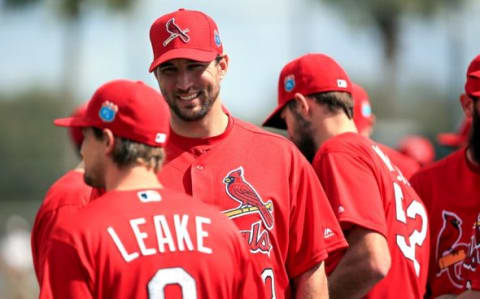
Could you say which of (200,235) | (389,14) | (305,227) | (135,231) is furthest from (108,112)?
(389,14)

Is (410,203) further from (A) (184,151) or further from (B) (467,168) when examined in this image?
(A) (184,151)

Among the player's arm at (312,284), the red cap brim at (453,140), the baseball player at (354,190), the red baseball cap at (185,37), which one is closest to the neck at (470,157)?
the baseball player at (354,190)

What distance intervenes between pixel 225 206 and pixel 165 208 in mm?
699

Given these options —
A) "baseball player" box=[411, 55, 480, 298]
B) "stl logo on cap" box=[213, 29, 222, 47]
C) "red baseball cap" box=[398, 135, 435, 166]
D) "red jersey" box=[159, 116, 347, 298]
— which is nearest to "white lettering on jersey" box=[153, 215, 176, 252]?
"red jersey" box=[159, 116, 347, 298]

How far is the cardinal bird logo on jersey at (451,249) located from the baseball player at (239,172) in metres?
1.07

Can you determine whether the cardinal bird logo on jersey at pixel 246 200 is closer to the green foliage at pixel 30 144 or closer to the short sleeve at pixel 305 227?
the short sleeve at pixel 305 227

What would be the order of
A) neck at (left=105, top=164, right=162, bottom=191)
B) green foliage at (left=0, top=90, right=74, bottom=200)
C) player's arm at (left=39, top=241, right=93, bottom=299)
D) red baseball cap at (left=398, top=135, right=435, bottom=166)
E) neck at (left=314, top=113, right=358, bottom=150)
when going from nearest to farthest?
player's arm at (left=39, top=241, right=93, bottom=299), neck at (left=105, top=164, right=162, bottom=191), neck at (left=314, top=113, right=358, bottom=150), red baseball cap at (left=398, top=135, right=435, bottom=166), green foliage at (left=0, top=90, right=74, bottom=200)

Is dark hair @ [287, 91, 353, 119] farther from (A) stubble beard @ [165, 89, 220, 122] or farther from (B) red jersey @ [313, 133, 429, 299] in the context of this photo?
(A) stubble beard @ [165, 89, 220, 122]

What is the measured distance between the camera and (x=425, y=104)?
40562 mm

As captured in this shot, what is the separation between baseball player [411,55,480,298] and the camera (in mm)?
5973

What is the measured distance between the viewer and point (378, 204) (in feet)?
18.0

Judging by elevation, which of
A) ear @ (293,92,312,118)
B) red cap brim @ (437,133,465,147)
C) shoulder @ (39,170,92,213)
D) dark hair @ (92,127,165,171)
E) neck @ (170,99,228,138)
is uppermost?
dark hair @ (92,127,165,171)

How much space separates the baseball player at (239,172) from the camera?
502cm

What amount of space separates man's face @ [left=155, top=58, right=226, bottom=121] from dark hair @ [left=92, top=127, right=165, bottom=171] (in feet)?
2.10
